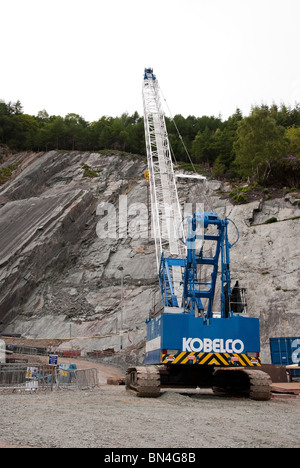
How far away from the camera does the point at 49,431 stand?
729 centimetres

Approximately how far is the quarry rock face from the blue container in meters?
1.79

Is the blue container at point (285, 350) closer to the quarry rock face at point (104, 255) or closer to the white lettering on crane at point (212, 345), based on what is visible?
the quarry rock face at point (104, 255)

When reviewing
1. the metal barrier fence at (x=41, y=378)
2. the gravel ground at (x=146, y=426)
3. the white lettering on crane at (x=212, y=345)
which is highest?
the white lettering on crane at (x=212, y=345)

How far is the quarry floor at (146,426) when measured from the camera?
256 inches

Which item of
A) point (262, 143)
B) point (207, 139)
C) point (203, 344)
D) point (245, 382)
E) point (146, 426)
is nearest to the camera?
point (146, 426)

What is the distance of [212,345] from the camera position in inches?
571

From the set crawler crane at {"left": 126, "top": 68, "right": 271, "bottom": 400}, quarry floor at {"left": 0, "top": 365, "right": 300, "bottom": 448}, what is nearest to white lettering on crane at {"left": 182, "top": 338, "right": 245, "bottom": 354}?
crawler crane at {"left": 126, "top": 68, "right": 271, "bottom": 400}

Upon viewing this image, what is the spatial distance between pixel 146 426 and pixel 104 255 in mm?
44318

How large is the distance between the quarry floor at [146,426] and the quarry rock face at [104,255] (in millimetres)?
20450

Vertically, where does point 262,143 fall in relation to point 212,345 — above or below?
above

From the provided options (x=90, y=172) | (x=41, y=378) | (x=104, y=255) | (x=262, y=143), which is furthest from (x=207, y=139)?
(x=41, y=378)

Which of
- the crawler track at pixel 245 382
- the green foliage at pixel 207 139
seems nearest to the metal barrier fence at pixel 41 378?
the crawler track at pixel 245 382

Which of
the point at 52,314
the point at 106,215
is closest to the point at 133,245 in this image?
the point at 106,215

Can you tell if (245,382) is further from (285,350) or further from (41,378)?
(285,350)
